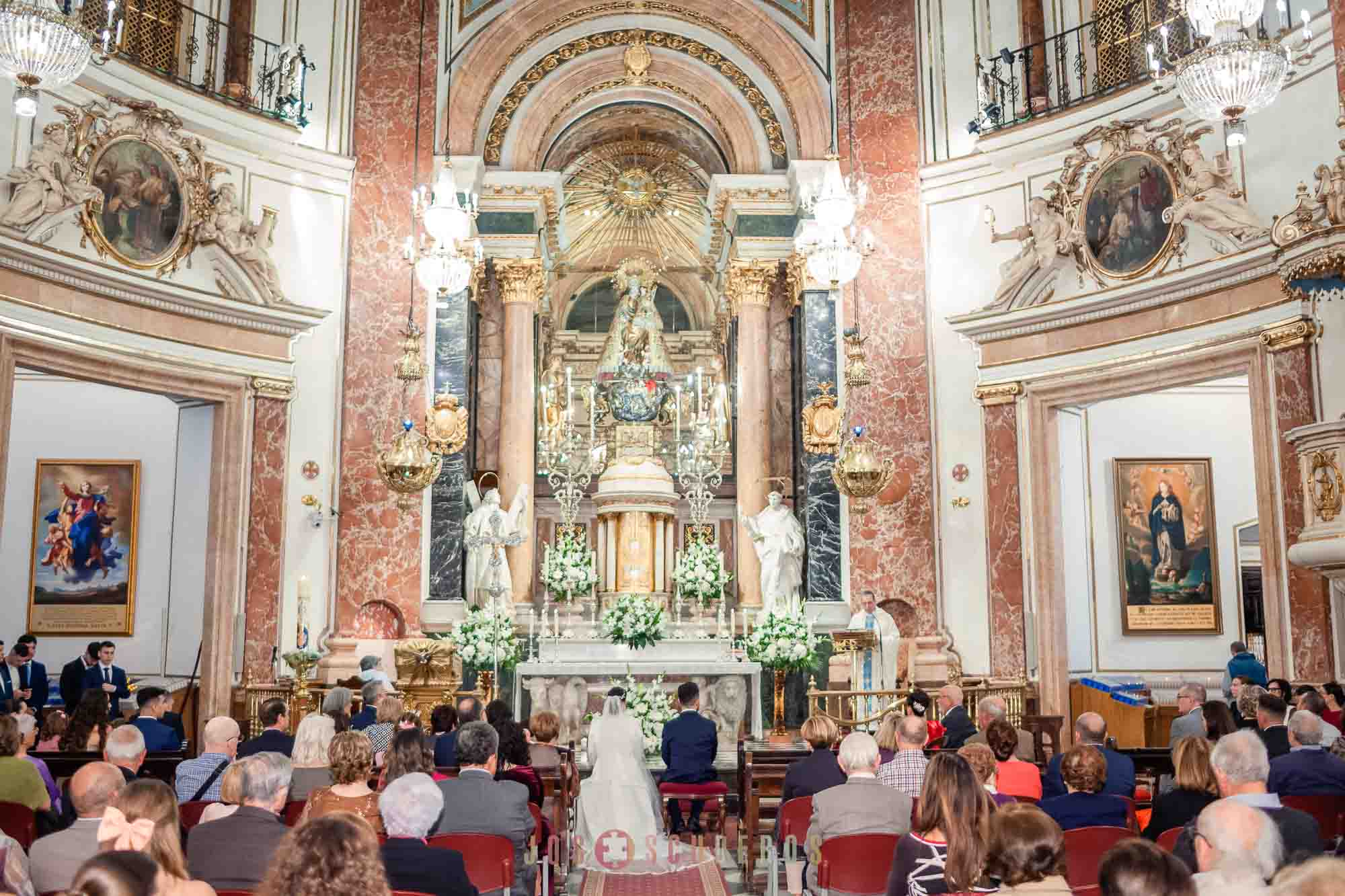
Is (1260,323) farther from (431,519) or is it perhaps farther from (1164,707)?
(431,519)

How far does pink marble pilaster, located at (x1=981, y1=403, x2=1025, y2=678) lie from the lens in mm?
15477

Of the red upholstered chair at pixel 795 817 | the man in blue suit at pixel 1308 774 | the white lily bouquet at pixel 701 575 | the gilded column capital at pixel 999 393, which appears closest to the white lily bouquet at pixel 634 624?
the white lily bouquet at pixel 701 575

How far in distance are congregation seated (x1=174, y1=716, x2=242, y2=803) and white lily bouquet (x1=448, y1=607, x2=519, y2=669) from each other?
747cm

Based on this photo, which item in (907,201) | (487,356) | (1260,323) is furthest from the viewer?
(487,356)

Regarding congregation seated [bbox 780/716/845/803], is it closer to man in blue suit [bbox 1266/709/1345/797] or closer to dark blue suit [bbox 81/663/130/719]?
man in blue suit [bbox 1266/709/1345/797]

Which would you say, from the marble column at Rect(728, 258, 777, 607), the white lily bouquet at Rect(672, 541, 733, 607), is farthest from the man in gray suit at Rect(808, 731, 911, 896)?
the marble column at Rect(728, 258, 777, 607)

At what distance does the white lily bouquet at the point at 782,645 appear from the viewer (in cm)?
1423

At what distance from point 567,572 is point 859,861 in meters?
12.1

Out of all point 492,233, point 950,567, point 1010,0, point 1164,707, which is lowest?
point 1164,707

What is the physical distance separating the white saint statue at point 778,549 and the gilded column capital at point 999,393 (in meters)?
2.82

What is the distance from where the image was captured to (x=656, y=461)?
60.9 feet

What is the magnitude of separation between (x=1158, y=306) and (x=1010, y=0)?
16.4ft

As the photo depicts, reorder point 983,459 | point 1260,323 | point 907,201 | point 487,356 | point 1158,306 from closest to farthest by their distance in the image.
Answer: point 1260,323 → point 1158,306 → point 983,459 → point 907,201 → point 487,356

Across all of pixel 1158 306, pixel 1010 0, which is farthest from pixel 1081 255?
pixel 1010 0
